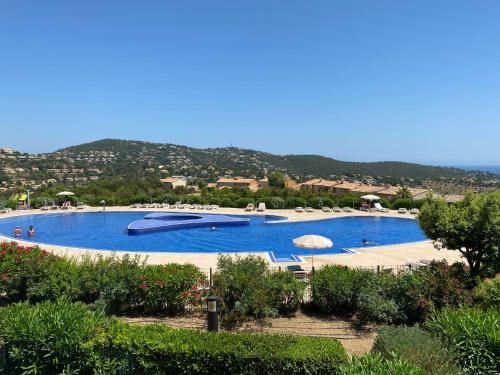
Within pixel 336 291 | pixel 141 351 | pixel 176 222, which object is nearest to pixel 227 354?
pixel 141 351

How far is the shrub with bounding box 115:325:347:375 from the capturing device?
5.17m

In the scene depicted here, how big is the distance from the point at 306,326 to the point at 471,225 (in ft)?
18.8

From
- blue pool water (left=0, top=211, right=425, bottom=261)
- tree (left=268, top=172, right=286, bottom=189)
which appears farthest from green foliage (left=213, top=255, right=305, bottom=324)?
tree (left=268, top=172, right=286, bottom=189)

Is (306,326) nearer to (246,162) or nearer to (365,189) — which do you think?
(365,189)

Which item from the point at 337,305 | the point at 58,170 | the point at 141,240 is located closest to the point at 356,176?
the point at 58,170

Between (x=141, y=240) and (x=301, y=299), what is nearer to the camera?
(x=301, y=299)

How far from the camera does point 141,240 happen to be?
941 inches

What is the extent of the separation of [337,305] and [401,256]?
33.6 feet

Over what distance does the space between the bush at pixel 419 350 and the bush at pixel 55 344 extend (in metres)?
3.98

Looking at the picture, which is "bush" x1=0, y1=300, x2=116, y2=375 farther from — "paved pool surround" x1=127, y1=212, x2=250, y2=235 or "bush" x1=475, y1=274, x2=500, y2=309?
"paved pool surround" x1=127, y1=212, x2=250, y2=235

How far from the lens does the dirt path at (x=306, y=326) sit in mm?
8062

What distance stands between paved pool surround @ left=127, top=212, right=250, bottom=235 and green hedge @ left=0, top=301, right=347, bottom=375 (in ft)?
68.9

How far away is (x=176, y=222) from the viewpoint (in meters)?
28.7

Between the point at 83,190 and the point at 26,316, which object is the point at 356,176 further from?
the point at 26,316
